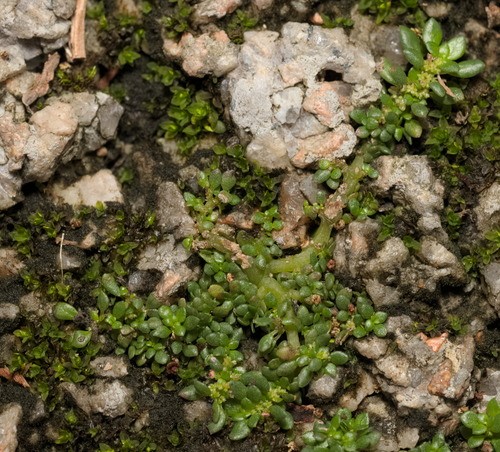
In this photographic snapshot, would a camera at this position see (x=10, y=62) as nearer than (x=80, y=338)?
No

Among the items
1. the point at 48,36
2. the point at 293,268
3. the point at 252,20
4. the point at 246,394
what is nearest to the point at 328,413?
the point at 246,394

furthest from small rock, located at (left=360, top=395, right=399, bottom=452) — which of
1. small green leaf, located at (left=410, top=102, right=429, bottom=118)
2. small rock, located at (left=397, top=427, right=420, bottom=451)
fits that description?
small green leaf, located at (left=410, top=102, right=429, bottom=118)

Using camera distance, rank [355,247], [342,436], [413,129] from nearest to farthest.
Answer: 1. [342,436]
2. [355,247]
3. [413,129]

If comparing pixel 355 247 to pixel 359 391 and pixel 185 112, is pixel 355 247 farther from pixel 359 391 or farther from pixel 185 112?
pixel 185 112

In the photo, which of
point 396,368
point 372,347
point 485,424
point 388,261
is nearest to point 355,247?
point 388,261

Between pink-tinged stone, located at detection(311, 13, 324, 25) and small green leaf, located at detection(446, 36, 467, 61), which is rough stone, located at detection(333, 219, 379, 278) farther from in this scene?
pink-tinged stone, located at detection(311, 13, 324, 25)

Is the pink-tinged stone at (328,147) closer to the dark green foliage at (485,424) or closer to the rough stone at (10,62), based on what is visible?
the dark green foliage at (485,424)

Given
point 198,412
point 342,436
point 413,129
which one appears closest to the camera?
point 342,436
